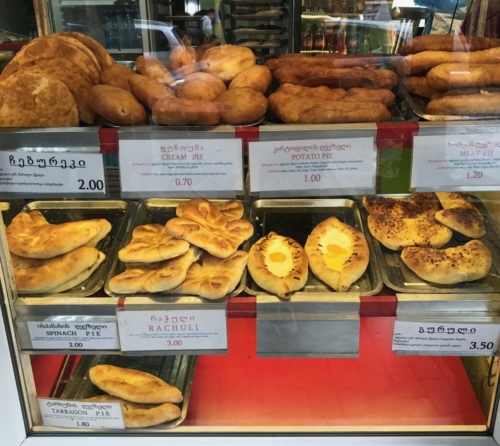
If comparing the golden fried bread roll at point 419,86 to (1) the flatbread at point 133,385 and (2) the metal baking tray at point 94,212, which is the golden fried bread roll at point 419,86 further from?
(1) the flatbread at point 133,385

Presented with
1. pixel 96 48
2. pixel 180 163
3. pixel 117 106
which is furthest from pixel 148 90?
pixel 96 48

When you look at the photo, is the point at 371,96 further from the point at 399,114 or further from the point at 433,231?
the point at 433,231

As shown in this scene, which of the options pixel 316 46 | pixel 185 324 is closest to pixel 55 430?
pixel 185 324

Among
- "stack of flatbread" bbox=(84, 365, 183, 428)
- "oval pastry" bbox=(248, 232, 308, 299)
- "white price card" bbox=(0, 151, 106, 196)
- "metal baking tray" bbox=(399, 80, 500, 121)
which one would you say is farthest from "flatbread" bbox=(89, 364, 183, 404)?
"metal baking tray" bbox=(399, 80, 500, 121)

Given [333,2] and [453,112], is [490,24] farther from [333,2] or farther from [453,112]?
[333,2]

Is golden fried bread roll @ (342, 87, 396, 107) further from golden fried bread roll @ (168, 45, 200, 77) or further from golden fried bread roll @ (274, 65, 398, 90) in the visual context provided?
golden fried bread roll @ (168, 45, 200, 77)

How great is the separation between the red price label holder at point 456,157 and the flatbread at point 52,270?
2.53 feet

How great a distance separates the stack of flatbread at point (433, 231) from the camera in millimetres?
1189

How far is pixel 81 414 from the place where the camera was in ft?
3.94

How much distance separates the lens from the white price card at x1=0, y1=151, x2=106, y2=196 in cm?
99

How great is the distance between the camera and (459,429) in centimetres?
120

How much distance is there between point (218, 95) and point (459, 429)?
0.97 m

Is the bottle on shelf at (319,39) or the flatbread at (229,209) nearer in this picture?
the flatbread at (229,209)

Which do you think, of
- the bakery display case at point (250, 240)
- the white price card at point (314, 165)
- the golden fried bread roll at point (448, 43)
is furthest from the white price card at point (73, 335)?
the golden fried bread roll at point (448, 43)
